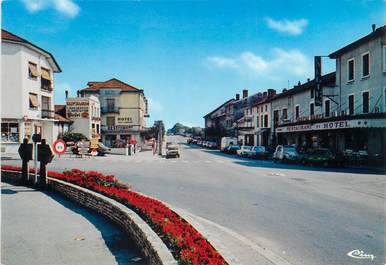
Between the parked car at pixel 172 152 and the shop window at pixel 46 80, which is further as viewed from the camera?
the shop window at pixel 46 80

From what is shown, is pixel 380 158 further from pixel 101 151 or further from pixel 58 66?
pixel 58 66

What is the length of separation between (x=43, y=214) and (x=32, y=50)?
30999mm

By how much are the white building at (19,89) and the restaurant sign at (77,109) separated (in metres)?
12.1

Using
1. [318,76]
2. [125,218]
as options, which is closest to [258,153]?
[318,76]

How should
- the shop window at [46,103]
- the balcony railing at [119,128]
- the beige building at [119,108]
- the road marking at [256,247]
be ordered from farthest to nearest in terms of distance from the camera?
the beige building at [119,108] → the balcony railing at [119,128] → the shop window at [46,103] → the road marking at [256,247]

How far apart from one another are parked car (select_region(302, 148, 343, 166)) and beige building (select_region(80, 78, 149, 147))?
130ft

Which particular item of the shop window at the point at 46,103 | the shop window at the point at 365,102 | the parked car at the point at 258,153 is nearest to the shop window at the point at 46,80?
the shop window at the point at 46,103

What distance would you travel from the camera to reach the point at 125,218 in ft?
22.1

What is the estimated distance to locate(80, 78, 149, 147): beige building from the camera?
200 ft

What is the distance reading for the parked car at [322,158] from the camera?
24.8 meters

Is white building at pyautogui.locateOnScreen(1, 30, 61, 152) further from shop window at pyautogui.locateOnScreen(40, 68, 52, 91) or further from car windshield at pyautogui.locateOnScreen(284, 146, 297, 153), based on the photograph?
car windshield at pyautogui.locateOnScreen(284, 146, 297, 153)

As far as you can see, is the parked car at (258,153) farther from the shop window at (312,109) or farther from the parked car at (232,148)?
the parked car at (232,148)

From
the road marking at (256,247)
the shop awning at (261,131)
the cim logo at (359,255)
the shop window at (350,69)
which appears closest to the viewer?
the road marking at (256,247)

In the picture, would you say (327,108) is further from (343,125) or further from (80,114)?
(80,114)
